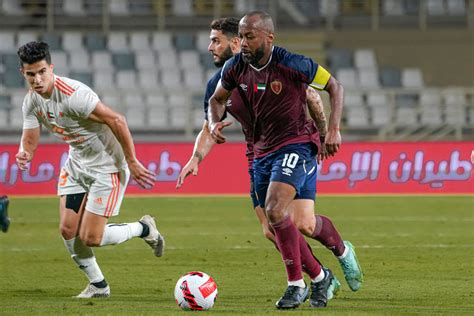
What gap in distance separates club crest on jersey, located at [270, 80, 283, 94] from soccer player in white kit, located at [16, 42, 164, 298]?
1.33m

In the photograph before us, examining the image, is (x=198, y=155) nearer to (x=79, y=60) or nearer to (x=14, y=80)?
(x=14, y=80)

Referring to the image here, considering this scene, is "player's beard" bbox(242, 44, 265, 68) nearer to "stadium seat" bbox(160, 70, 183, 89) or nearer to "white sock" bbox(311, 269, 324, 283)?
"white sock" bbox(311, 269, 324, 283)

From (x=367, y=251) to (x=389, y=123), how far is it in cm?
1207

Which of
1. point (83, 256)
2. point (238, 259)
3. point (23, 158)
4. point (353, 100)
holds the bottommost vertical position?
point (353, 100)

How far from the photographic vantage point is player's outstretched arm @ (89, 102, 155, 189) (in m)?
8.72

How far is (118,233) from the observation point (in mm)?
9617

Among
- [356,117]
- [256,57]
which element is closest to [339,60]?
[356,117]

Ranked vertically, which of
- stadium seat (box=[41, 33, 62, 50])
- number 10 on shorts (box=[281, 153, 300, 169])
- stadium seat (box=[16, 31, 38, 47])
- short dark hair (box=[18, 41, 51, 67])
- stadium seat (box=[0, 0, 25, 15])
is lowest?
stadium seat (box=[41, 33, 62, 50])

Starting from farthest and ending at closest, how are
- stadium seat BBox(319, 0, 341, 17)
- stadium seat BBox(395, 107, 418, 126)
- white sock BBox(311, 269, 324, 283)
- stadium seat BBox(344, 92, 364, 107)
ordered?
stadium seat BBox(319, 0, 341, 17)
stadium seat BBox(344, 92, 364, 107)
stadium seat BBox(395, 107, 418, 126)
white sock BBox(311, 269, 324, 283)

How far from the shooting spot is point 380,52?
96.0ft

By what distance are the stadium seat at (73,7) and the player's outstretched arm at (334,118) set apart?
21000 millimetres

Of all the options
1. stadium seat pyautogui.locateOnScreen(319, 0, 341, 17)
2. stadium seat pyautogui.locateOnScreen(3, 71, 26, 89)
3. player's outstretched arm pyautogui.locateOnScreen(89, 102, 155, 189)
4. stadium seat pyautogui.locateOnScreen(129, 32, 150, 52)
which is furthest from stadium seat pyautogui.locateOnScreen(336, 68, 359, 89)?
player's outstretched arm pyautogui.locateOnScreen(89, 102, 155, 189)

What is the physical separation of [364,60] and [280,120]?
66.2ft

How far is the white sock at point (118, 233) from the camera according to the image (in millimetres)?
9477
